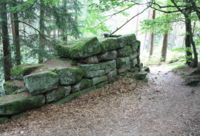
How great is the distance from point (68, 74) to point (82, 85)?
787mm

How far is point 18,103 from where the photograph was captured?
13.5 feet

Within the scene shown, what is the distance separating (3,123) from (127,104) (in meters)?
3.70

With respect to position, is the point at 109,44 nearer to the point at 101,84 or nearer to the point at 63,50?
the point at 101,84

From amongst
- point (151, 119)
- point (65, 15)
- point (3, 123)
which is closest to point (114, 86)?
point (151, 119)

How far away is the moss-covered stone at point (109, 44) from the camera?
6.39m

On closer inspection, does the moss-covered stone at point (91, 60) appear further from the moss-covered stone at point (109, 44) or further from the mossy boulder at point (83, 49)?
the moss-covered stone at point (109, 44)

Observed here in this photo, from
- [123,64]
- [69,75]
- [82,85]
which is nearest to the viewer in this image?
[69,75]

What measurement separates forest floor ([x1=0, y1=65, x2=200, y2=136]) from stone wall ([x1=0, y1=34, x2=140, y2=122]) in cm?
33

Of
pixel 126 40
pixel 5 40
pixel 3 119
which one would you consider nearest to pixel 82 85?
pixel 3 119

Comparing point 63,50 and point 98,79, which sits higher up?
point 63,50

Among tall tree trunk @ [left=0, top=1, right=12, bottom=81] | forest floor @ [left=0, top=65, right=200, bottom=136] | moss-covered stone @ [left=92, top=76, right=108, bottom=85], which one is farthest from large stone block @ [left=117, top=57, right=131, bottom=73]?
tall tree trunk @ [left=0, top=1, right=12, bottom=81]

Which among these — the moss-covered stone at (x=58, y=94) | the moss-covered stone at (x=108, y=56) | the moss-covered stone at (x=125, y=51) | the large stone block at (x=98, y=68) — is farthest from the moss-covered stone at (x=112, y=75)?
the moss-covered stone at (x=58, y=94)

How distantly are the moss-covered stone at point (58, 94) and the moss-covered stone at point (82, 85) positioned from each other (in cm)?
26

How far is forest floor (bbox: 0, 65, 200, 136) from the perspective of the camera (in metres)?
3.59
